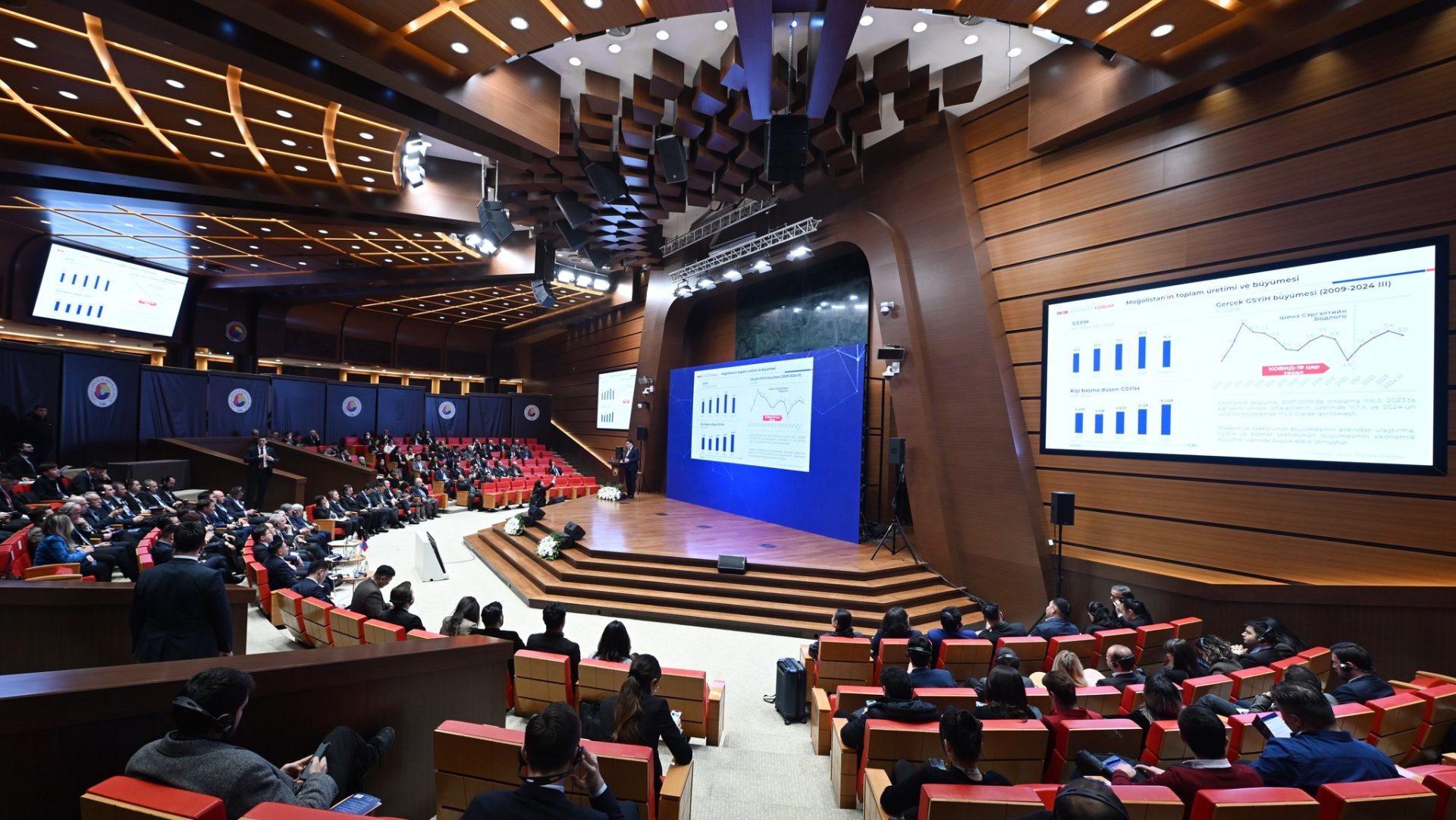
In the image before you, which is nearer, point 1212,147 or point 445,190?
point 1212,147

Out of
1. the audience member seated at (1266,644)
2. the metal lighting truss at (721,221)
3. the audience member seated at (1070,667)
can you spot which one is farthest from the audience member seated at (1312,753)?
the metal lighting truss at (721,221)

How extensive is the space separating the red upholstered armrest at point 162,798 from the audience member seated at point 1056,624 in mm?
4794

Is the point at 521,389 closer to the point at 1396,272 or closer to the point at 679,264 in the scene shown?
the point at 679,264

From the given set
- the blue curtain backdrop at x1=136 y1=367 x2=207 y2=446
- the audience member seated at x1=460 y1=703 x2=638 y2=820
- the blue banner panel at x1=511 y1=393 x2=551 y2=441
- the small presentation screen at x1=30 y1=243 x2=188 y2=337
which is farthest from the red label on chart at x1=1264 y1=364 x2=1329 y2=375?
the blue banner panel at x1=511 y1=393 x2=551 y2=441

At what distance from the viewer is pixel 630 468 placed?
44.2 ft

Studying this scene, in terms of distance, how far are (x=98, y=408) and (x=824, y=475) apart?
13630mm

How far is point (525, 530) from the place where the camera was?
32.0 feet

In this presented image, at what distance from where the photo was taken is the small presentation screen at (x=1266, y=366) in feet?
14.4

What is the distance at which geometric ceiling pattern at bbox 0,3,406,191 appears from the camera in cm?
491

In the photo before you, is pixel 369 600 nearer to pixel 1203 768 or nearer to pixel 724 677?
pixel 724 677

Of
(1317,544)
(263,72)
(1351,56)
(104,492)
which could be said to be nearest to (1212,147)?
(1351,56)

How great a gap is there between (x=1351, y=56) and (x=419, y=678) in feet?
25.3

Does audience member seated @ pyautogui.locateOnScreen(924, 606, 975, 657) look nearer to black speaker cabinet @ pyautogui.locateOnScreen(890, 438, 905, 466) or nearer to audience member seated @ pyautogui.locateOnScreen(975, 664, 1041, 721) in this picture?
audience member seated @ pyautogui.locateOnScreen(975, 664, 1041, 721)

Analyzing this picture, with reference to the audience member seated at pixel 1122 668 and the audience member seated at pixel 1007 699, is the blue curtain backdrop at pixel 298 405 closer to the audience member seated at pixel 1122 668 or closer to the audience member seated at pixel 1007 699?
the audience member seated at pixel 1007 699
